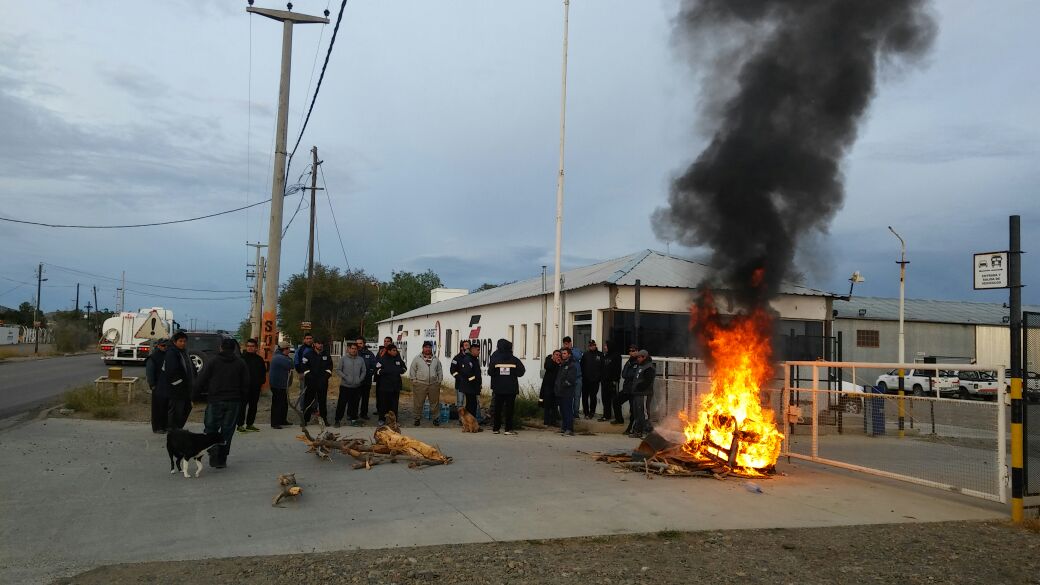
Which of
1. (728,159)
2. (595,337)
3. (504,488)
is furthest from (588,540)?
(595,337)

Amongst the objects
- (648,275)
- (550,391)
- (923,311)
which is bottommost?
(550,391)

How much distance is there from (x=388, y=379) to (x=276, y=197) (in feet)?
21.3

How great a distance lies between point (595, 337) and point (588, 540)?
40.7ft

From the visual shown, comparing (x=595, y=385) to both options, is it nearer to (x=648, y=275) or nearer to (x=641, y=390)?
(x=641, y=390)

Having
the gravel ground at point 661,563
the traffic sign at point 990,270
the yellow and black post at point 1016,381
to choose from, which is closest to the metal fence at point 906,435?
the yellow and black post at point 1016,381

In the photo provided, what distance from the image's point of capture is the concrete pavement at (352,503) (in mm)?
6004

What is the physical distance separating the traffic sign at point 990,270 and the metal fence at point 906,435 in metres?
0.89

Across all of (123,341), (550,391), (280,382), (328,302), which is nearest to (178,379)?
(280,382)

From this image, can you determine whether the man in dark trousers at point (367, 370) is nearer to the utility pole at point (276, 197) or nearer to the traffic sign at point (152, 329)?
the utility pole at point (276, 197)

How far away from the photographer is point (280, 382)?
1314 centimetres

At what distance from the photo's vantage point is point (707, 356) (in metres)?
10.9

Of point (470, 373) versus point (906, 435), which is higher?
point (470, 373)

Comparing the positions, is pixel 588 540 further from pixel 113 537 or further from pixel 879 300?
pixel 879 300

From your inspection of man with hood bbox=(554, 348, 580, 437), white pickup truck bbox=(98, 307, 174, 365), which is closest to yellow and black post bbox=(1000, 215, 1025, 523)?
man with hood bbox=(554, 348, 580, 437)
